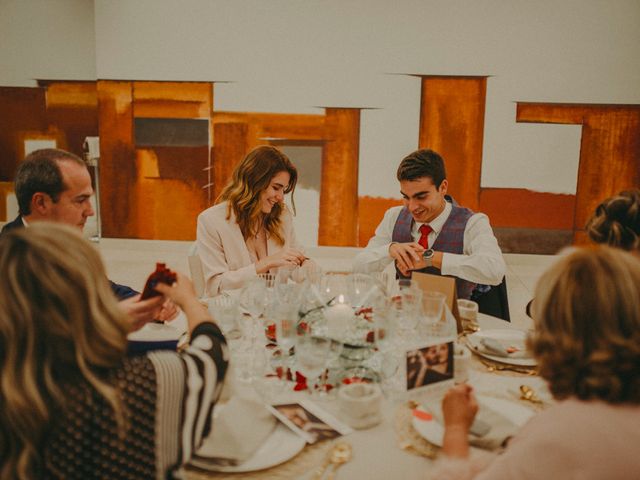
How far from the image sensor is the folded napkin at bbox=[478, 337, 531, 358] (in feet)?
5.85

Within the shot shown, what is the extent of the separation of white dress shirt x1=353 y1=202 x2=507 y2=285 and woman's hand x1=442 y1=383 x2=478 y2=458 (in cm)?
135

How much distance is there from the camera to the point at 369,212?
5715mm

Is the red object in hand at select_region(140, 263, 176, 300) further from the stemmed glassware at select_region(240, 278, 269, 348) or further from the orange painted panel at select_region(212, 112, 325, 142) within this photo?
the orange painted panel at select_region(212, 112, 325, 142)

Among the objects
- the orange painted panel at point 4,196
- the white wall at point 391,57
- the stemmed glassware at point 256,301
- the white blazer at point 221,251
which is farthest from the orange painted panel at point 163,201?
the stemmed glassware at point 256,301

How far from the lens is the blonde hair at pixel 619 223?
1.93 metres

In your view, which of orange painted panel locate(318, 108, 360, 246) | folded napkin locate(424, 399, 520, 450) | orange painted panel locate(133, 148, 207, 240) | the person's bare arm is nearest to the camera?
folded napkin locate(424, 399, 520, 450)

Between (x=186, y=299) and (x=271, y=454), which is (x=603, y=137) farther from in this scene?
(x=271, y=454)

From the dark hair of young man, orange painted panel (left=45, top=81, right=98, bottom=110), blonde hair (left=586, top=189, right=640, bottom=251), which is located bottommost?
blonde hair (left=586, top=189, right=640, bottom=251)

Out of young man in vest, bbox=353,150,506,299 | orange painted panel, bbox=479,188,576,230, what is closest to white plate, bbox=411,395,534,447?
young man in vest, bbox=353,150,506,299

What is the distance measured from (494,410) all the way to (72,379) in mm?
1009

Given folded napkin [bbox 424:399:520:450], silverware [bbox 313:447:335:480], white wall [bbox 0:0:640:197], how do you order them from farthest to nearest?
1. white wall [bbox 0:0:640:197]
2. folded napkin [bbox 424:399:520:450]
3. silverware [bbox 313:447:335:480]

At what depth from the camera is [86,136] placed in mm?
6066

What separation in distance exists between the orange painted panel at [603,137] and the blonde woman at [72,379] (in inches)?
202

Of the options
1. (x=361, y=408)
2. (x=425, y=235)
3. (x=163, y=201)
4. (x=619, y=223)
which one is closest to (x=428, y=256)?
(x=425, y=235)
